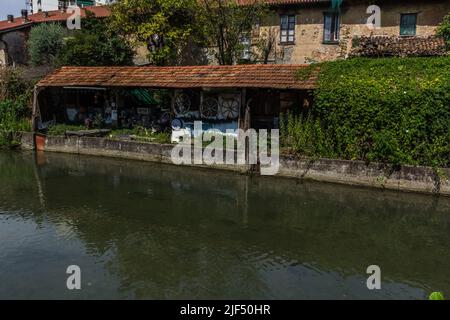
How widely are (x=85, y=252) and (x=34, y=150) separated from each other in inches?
581

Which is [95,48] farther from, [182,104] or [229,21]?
[182,104]

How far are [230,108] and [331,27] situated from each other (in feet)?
31.3

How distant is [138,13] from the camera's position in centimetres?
2634

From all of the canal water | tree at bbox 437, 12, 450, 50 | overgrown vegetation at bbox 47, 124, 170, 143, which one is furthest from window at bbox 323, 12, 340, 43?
the canal water

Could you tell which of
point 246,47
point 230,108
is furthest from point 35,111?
point 246,47

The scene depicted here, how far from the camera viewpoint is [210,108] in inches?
837

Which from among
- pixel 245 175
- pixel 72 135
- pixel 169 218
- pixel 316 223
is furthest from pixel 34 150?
pixel 316 223

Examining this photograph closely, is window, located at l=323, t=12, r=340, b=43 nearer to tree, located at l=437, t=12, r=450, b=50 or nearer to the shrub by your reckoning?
tree, located at l=437, t=12, r=450, b=50

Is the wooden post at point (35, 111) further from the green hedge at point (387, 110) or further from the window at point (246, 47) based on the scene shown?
the green hedge at point (387, 110)

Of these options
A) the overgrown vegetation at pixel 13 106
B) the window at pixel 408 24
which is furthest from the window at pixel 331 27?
the overgrown vegetation at pixel 13 106

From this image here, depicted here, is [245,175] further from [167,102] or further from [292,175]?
[167,102]

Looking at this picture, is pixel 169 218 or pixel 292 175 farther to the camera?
pixel 292 175

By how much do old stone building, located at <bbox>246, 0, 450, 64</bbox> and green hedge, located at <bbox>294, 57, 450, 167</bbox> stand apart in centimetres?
Result: 928

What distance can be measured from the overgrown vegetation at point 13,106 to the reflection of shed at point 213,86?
110 cm
